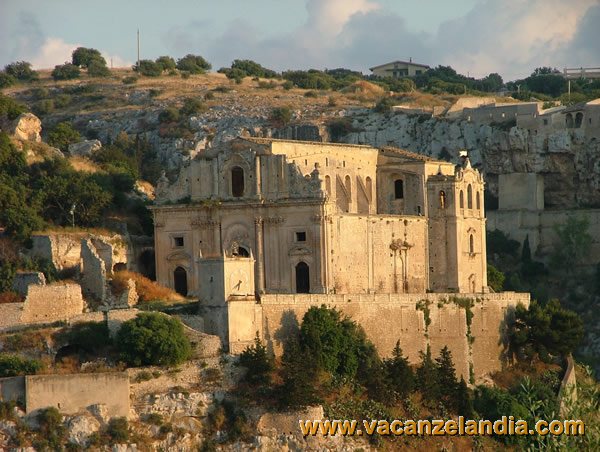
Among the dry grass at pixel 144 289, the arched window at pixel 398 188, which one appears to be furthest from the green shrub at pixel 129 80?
the dry grass at pixel 144 289

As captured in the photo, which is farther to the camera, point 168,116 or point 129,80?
point 129,80

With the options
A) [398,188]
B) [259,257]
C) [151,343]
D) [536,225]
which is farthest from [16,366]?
[536,225]

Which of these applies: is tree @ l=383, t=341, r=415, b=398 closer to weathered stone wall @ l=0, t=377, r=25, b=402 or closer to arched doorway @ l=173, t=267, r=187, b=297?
arched doorway @ l=173, t=267, r=187, b=297

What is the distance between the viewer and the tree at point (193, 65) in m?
133

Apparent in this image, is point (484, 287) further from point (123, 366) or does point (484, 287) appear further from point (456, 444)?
point (123, 366)

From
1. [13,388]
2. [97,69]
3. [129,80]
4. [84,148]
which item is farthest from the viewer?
[97,69]

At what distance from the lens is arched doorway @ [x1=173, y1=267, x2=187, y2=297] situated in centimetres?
7212

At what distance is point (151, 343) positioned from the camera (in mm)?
60312

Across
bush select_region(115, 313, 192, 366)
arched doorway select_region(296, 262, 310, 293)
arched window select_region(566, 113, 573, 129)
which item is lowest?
bush select_region(115, 313, 192, 366)

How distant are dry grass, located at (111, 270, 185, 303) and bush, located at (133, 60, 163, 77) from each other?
60.0 metres

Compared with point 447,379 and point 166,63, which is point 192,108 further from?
point 447,379

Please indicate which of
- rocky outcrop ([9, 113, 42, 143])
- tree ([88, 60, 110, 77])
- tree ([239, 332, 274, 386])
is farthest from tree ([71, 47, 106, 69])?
tree ([239, 332, 274, 386])

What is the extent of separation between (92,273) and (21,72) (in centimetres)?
6212

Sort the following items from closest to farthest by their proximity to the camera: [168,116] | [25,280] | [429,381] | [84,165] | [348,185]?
1. [25,280]
2. [429,381]
3. [348,185]
4. [84,165]
5. [168,116]
